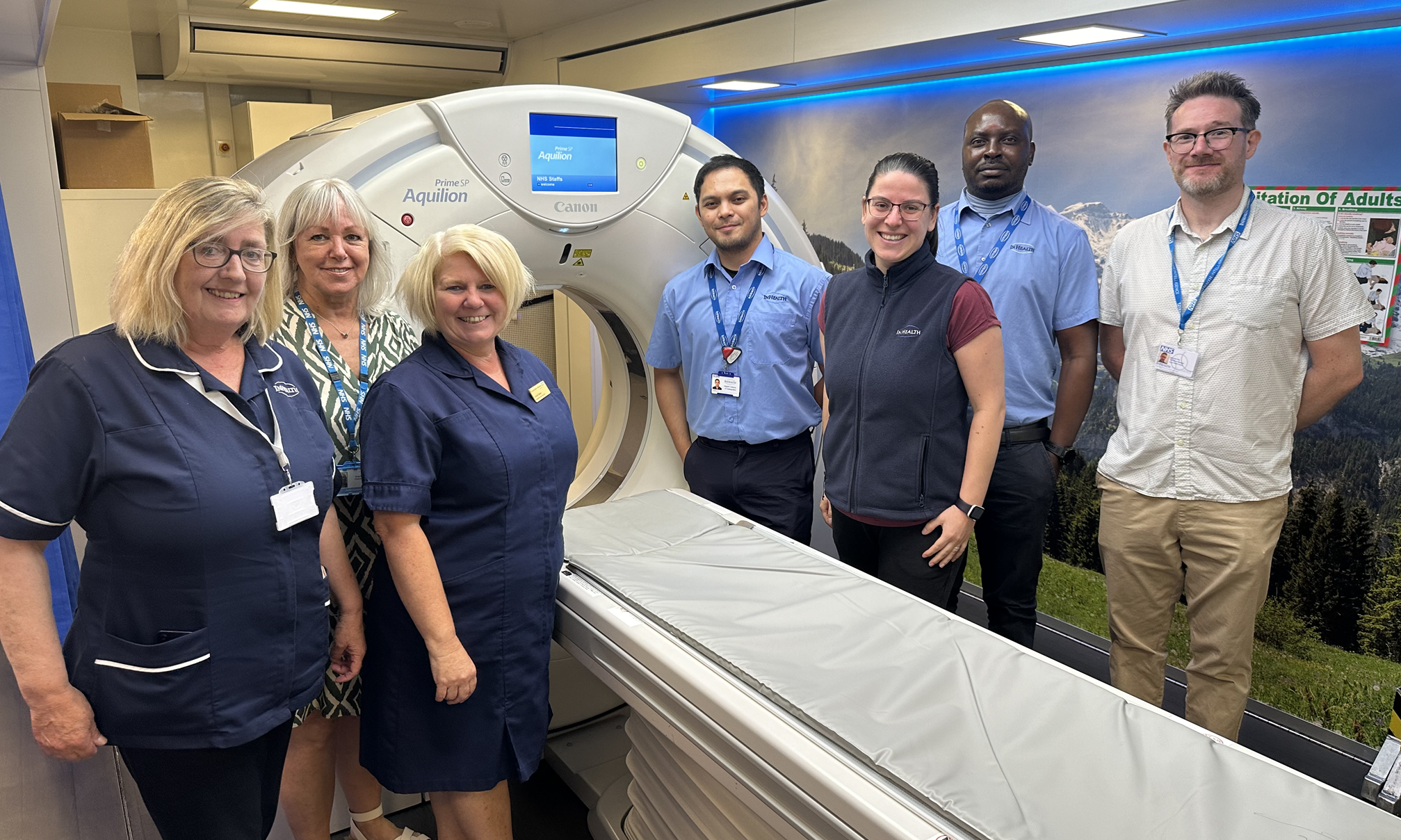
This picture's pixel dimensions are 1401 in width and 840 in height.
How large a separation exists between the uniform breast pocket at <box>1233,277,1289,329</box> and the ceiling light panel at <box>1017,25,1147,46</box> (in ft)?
2.48

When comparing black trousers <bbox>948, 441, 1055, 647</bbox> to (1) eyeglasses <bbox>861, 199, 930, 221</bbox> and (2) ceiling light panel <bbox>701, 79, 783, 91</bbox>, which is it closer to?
(1) eyeglasses <bbox>861, 199, 930, 221</bbox>

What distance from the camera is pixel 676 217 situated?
8.05 feet

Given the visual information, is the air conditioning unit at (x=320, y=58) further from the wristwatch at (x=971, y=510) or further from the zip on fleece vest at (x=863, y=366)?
the wristwatch at (x=971, y=510)

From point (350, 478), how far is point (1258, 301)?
5.72ft

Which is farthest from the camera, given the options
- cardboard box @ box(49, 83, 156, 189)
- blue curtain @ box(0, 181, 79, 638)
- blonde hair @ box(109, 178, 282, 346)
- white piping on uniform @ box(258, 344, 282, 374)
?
cardboard box @ box(49, 83, 156, 189)

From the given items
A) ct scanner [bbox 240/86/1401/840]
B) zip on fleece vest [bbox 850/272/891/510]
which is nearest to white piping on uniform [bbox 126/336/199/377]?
ct scanner [bbox 240/86/1401/840]

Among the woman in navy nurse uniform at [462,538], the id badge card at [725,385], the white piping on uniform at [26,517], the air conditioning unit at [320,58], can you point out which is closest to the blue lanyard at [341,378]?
the woman in navy nurse uniform at [462,538]

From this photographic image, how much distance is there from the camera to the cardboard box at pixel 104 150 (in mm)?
2861

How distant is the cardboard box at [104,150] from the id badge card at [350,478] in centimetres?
192

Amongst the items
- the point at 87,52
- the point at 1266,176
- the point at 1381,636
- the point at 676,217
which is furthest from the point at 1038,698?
the point at 87,52

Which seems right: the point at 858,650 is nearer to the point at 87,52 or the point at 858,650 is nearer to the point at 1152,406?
the point at 1152,406

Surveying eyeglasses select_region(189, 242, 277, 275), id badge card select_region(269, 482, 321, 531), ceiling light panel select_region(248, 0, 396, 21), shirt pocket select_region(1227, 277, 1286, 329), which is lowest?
id badge card select_region(269, 482, 321, 531)

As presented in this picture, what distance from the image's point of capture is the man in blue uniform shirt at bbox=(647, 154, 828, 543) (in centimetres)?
224

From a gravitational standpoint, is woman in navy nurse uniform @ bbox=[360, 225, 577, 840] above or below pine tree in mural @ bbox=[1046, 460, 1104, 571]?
above
